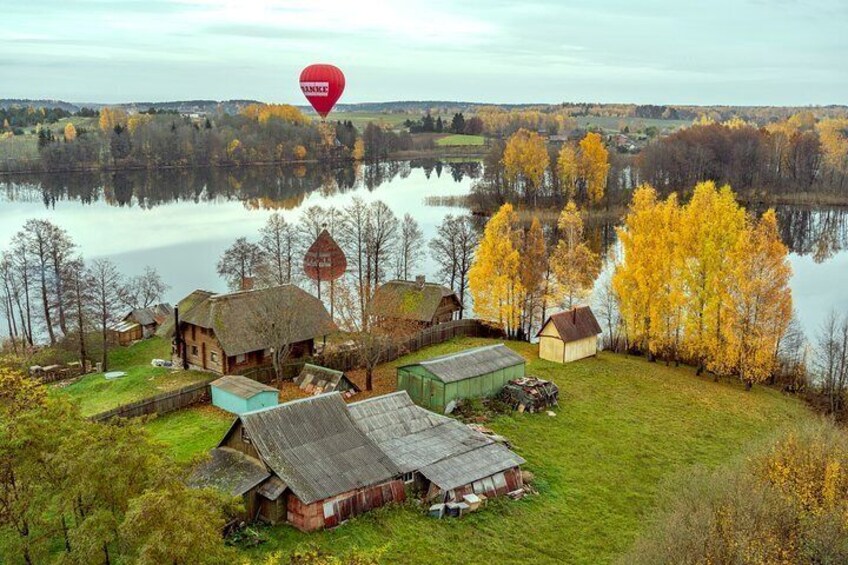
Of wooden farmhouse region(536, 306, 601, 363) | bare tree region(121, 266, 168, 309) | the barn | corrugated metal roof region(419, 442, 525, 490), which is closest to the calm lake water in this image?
bare tree region(121, 266, 168, 309)

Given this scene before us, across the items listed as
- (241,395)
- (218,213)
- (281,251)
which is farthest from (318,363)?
(218,213)

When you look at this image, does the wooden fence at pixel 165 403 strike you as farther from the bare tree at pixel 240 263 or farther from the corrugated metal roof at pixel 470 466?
the bare tree at pixel 240 263

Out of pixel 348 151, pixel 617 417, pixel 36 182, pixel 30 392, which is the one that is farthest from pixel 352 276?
pixel 348 151

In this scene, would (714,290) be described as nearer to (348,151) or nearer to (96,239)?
(96,239)

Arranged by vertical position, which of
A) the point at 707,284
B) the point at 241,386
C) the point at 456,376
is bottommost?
the point at 241,386

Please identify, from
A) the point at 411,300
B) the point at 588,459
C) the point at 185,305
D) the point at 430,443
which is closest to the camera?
the point at 430,443

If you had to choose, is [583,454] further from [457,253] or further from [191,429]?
[457,253]
